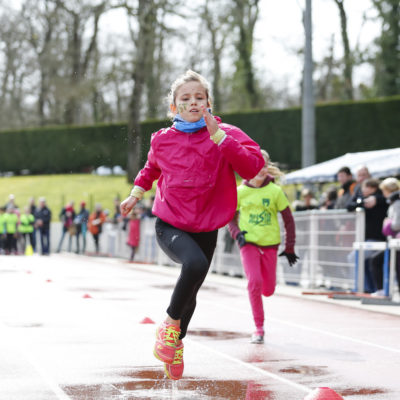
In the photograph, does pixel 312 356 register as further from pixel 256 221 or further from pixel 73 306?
pixel 73 306

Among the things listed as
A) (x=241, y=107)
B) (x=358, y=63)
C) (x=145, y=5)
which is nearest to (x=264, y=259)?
(x=145, y=5)

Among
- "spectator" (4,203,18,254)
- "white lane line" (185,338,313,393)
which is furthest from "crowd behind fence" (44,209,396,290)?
"spectator" (4,203,18,254)

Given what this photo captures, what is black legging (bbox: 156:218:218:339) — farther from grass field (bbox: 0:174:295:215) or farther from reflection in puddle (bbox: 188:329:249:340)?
grass field (bbox: 0:174:295:215)

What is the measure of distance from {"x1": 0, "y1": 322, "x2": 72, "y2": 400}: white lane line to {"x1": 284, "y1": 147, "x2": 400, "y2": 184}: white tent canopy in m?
9.41

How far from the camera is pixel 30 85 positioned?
55188 mm

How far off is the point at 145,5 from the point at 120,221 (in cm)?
1247

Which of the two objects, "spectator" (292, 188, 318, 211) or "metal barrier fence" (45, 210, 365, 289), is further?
"spectator" (292, 188, 318, 211)

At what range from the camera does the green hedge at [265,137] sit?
38.4 meters

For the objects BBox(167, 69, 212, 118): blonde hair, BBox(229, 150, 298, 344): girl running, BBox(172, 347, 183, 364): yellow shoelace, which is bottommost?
BBox(172, 347, 183, 364): yellow shoelace

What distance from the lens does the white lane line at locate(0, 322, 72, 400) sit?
18.3ft

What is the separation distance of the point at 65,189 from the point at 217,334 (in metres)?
40.7

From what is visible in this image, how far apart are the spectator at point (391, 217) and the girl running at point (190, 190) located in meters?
7.09

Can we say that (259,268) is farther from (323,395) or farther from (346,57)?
(346,57)

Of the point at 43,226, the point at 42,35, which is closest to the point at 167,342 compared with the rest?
the point at 43,226
